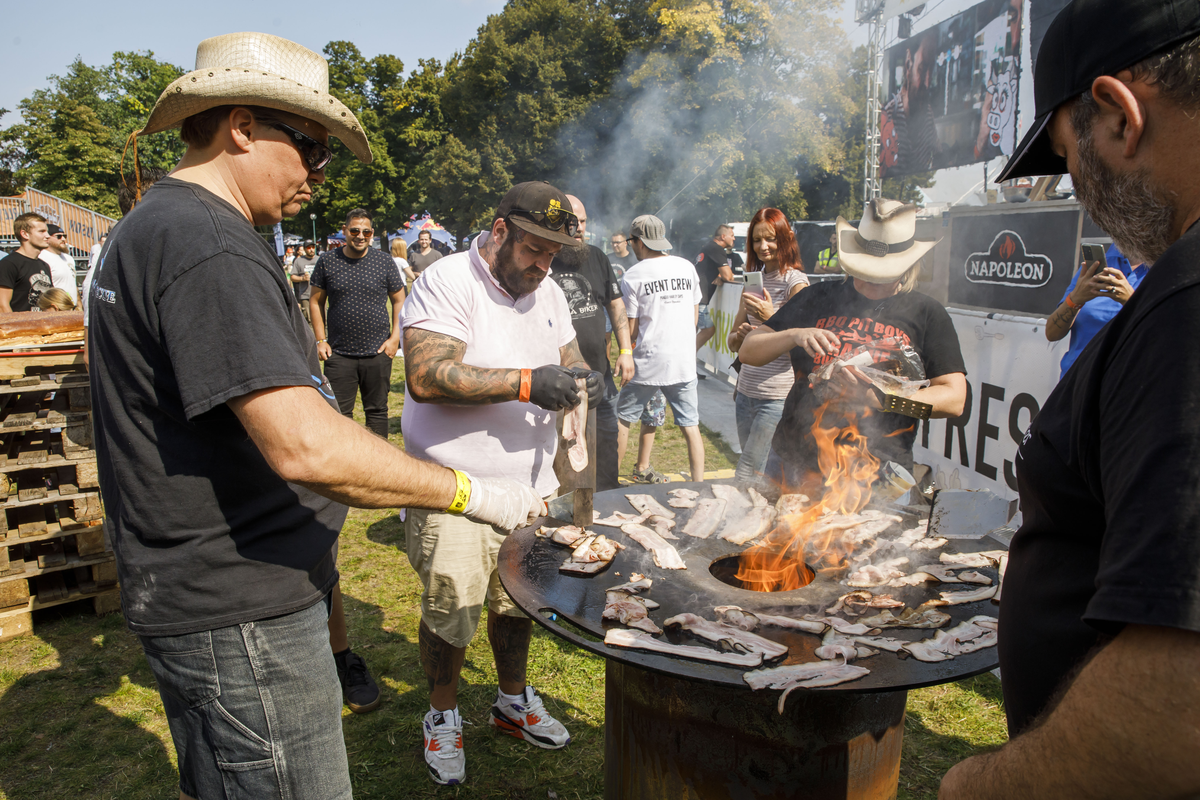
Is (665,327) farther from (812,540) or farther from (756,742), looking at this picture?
(756,742)

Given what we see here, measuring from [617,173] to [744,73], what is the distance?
687 cm

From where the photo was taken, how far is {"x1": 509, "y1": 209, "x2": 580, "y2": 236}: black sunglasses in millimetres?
2941

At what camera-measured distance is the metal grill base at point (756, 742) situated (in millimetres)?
1919

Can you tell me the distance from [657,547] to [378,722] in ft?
6.69

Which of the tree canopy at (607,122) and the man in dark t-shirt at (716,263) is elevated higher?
the tree canopy at (607,122)

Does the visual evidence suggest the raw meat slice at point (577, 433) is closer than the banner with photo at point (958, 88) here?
Yes

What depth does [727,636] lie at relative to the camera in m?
1.89

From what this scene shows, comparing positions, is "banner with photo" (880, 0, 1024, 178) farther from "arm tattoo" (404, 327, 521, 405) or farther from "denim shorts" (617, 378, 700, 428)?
"arm tattoo" (404, 327, 521, 405)

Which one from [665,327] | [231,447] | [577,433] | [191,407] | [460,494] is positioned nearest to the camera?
[191,407]

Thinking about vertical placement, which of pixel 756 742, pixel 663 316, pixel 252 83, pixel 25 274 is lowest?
pixel 756 742

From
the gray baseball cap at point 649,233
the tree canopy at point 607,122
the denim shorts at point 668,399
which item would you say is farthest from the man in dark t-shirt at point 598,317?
the tree canopy at point 607,122

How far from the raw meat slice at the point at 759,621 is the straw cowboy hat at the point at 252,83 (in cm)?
177

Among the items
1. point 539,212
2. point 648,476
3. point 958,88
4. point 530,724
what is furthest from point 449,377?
point 958,88

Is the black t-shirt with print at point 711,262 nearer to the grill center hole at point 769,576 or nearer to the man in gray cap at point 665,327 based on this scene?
the man in gray cap at point 665,327
